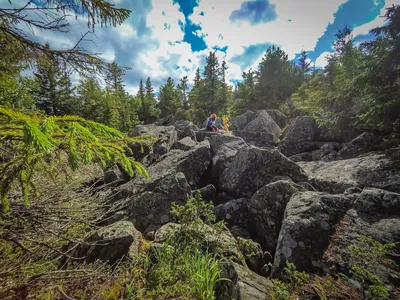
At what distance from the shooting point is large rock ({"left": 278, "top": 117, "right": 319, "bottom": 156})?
12914 mm

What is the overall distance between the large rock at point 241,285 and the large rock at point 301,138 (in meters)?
10.8

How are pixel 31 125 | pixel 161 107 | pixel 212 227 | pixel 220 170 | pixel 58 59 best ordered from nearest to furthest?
pixel 31 125
pixel 58 59
pixel 212 227
pixel 220 170
pixel 161 107

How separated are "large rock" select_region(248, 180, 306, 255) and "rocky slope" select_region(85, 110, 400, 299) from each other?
0.03 meters

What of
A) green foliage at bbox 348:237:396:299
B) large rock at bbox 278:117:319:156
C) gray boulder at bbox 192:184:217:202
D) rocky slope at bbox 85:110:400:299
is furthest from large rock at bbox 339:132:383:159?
green foliage at bbox 348:237:396:299

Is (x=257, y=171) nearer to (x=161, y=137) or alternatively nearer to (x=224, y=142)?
(x=224, y=142)

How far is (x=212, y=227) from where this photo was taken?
4770 millimetres

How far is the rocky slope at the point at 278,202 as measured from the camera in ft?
12.5

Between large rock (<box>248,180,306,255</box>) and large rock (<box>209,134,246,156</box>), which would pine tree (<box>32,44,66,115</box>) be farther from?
large rock (<box>248,180,306,255</box>)

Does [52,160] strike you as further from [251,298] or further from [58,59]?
[251,298]

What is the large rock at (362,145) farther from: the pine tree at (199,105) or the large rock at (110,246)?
the pine tree at (199,105)

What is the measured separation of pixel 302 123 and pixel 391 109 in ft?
23.8

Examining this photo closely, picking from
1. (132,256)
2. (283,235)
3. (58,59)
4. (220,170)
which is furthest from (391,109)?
(58,59)

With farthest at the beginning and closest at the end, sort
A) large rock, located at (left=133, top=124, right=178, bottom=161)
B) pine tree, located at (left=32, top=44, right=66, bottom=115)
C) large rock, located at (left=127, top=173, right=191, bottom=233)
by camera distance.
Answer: pine tree, located at (left=32, top=44, right=66, bottom=115) → large rock, located at (left=133, top=124, right=178, bottom=161) → large rock, located at (left=127, top=173, right=191, bottom=233)

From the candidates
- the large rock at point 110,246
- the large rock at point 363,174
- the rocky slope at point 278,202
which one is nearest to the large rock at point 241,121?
the rocky slope at point 278,202
